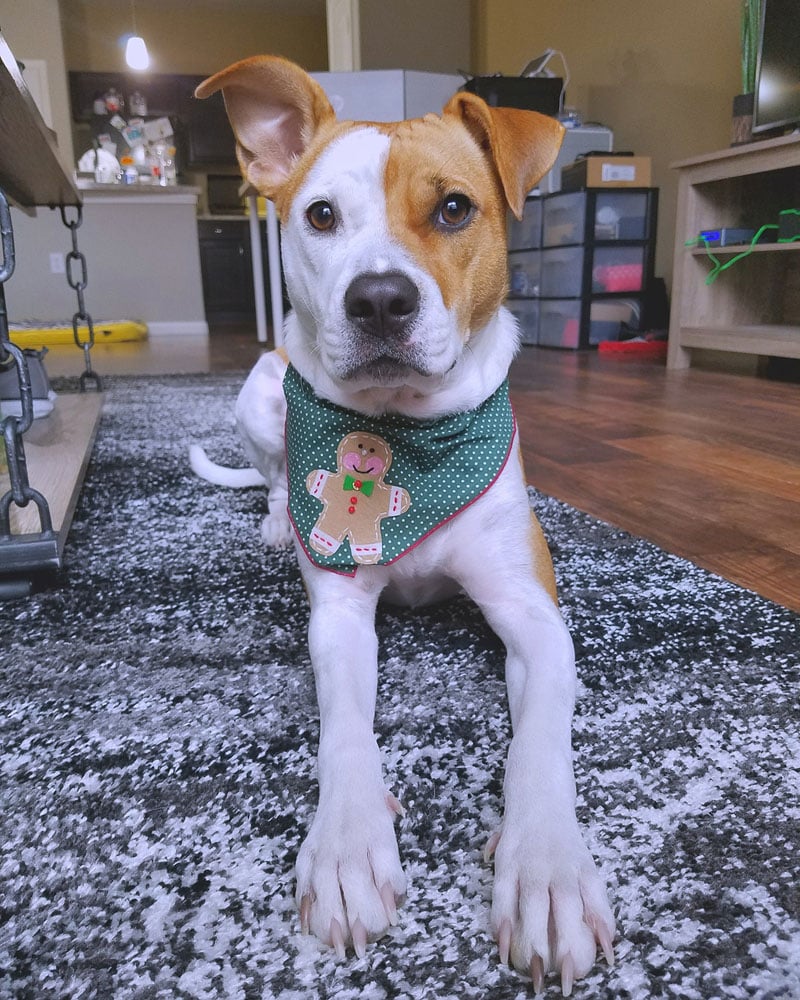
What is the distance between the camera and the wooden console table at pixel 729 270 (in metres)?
3.73

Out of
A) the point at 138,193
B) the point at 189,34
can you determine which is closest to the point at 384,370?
the point at 138,193

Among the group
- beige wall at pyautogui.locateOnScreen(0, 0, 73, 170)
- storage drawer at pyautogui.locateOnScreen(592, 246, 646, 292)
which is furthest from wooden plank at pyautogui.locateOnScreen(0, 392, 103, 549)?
beige wall at pyautogui.locateOnScreen(0, 0, 73, 170)

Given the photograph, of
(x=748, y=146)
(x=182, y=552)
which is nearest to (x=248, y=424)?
(x=182, y=552)

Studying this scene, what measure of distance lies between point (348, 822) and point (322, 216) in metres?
0.72

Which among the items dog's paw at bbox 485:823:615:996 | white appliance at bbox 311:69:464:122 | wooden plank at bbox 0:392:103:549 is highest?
white appliance at bbox 311:69:464:122

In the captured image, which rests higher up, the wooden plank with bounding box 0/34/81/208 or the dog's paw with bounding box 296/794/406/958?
the wooden plank with bounding box 0/34/81/208

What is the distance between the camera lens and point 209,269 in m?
9.29

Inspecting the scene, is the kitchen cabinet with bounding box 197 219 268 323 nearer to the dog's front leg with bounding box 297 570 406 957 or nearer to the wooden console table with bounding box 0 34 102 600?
the wooden console table with bounding box 0 34 102 600

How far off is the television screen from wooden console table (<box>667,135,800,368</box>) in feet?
0.96

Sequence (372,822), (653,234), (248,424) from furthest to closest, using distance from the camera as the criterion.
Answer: (653,234) < (248,424) < (372,822)

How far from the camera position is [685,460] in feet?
6.72

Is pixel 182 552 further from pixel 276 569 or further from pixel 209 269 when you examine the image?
pixel 209 269

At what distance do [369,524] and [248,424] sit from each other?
66cm

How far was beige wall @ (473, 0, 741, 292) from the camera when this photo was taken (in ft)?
14.9
